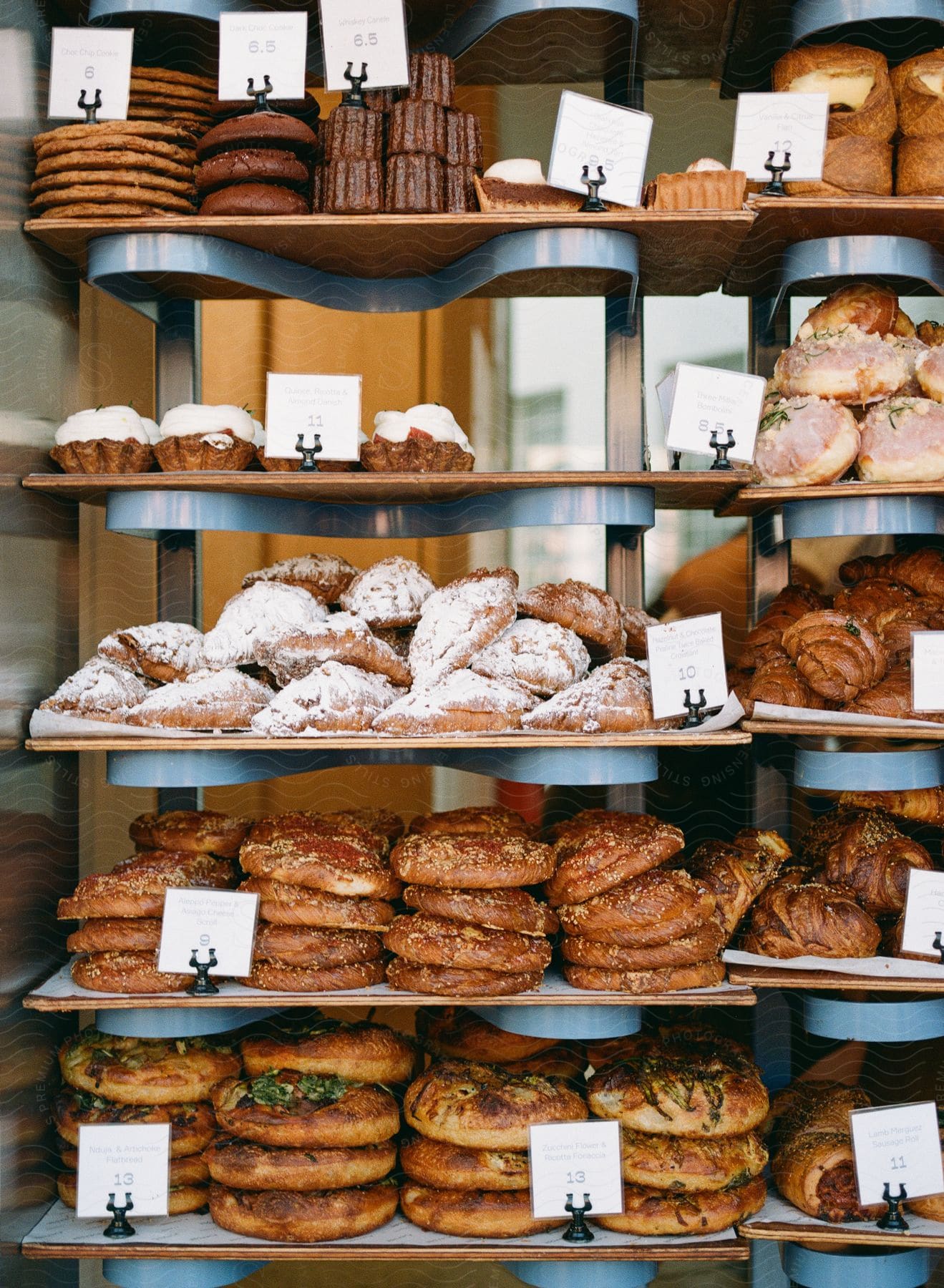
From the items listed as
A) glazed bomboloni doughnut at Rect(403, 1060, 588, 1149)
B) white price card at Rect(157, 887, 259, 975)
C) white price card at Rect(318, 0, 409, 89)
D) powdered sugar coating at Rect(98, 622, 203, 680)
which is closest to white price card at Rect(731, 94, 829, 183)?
white price card at Rect(318, 0, 409, 89)

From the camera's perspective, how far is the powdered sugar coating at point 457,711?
6.71 feet

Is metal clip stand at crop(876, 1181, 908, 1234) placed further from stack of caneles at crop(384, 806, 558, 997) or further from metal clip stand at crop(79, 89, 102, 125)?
metal clip stand at crop(79, 89, 102, 125)

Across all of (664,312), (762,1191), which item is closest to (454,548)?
(664,312)

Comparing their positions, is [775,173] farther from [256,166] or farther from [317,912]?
[317,912]

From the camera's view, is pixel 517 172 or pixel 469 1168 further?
pixel 517 172

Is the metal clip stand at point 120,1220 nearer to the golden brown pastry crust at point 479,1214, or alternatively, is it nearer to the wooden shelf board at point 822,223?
the golden brown pastry crust at point 479,1214

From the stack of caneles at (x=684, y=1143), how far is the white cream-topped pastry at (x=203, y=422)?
1450 mm

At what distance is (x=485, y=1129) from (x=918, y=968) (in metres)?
0.86

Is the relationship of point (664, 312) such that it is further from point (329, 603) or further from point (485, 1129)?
point (485, 1129)

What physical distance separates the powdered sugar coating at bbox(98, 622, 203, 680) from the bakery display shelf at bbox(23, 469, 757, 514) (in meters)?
0.29

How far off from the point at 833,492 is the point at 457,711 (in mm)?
816

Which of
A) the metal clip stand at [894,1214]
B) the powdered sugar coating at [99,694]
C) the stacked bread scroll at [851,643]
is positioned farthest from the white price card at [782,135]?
the metal clip stand at [894,1214]

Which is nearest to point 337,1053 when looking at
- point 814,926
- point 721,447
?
point 814,926

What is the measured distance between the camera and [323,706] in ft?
6.79
